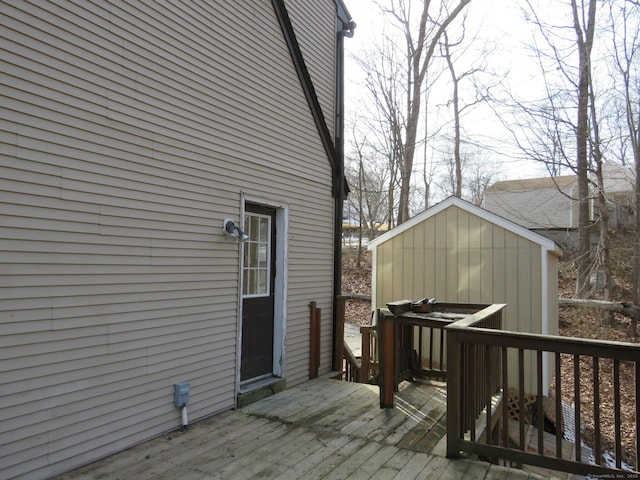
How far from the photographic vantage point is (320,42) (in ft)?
19.2

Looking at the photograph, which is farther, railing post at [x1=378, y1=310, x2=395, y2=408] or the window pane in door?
Answer: the window pane in door

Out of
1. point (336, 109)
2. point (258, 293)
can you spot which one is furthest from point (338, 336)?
point (336, 109)

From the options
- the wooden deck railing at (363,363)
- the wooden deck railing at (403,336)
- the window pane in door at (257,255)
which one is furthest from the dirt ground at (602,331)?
the window pane in door at (257,255)

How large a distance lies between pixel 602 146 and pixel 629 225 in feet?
12.1

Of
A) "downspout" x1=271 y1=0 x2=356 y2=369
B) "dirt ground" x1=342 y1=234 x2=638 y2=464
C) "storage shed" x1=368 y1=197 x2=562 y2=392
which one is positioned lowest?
"dirt ground" x1=342 y1=234 x2=638 y2=464

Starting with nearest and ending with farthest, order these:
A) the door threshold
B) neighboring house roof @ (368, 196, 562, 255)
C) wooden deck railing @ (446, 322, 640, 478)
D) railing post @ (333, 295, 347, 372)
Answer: wooden deck railing @ (446, 322, 640, 478)
the door threshold
railing post @ (333, 295, 347, 372)
neighboring house roof @ (368, 196, 562, 255)

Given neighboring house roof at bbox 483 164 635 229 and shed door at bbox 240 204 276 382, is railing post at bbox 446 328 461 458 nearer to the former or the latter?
shed door at bbox 240 204 276 382

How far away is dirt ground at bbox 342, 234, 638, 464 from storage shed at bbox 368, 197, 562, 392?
2006mm

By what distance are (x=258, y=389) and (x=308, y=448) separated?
1.31 metres

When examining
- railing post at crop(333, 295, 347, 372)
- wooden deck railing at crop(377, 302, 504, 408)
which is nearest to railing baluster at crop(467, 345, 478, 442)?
wooden deck railing at crop(377, 302, 504, 408)

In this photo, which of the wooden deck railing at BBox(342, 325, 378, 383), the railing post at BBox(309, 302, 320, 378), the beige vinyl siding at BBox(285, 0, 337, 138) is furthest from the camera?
the wooden deck railing at BBox(342, 325, 378, 383)

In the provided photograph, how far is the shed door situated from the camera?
4.41 meters

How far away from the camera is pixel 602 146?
11.0 m

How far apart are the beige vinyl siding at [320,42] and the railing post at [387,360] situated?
2.97 m
